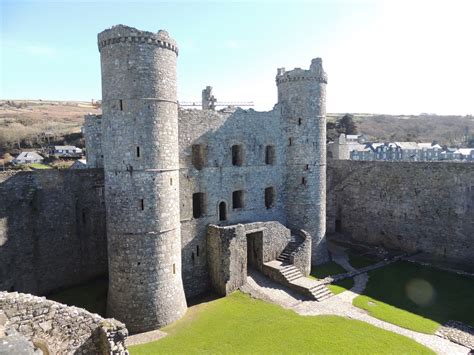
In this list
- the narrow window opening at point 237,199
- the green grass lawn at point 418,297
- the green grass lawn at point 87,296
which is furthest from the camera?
the narrow window opening at point 237,199

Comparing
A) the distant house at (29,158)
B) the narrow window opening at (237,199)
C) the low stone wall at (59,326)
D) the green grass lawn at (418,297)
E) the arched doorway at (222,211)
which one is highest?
the distant house at (29,158)

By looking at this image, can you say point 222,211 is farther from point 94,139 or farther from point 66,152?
point 66,152

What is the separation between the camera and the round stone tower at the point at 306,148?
21.2 meters

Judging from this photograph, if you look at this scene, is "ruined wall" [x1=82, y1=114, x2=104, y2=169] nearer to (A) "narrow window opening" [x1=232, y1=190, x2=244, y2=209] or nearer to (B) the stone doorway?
(A) "narrow window opening" [x1=232, y1=190, x2=244, y2=209]

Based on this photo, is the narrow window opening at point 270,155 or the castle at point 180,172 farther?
the narrow window opening at point 270,155

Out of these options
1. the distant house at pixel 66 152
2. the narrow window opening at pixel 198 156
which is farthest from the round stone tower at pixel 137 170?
the distant house at pixel 66 152

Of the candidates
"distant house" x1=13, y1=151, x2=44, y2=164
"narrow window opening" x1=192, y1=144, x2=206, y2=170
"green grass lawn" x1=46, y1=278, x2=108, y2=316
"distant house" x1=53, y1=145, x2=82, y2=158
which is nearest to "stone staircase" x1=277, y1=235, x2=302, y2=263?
"narrow window opening" x1=192, y1=144, x2=206, y2=170

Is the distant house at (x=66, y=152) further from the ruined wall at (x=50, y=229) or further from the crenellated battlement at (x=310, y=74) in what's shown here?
the crenellated battlement at (x=310, y=74)

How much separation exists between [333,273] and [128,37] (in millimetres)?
15917

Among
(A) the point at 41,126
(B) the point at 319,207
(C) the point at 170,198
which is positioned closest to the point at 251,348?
(C) the point at 170,198

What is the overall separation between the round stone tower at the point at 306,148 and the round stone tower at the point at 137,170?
9.11m

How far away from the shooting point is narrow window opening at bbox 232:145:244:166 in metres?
20.4

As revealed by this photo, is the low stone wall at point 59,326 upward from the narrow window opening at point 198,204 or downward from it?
downward

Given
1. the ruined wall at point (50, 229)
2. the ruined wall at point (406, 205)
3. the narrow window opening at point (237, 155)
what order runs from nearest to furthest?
the ruined wall at point (50, 229) < the narrow window opening at point (237, 155) < the ruined wall at point (406, 205)
